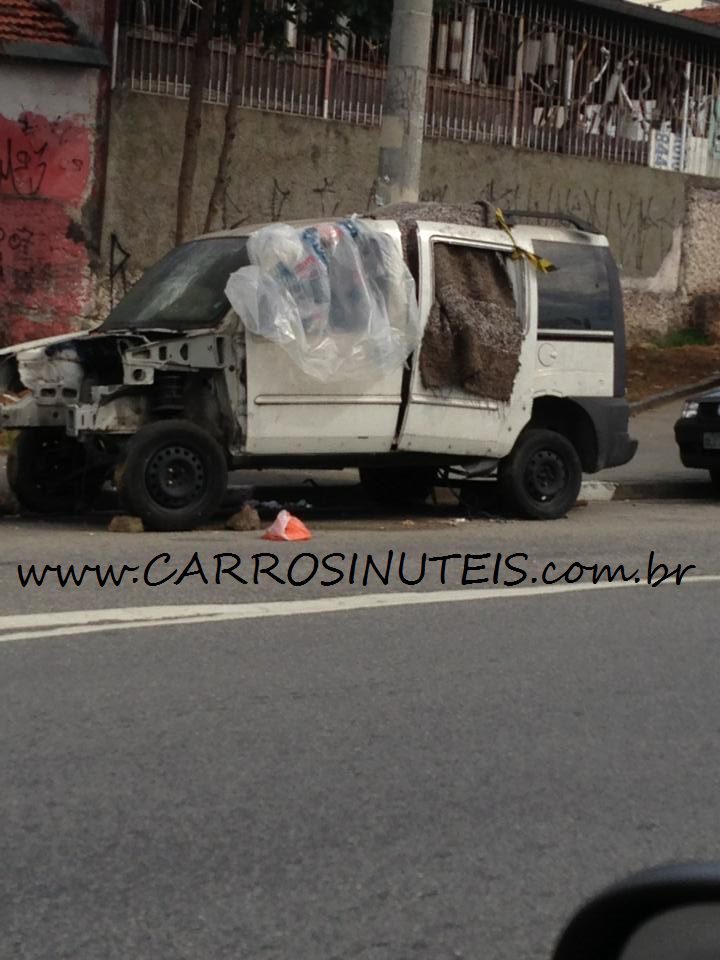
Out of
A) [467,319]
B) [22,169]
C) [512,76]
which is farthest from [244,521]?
[512,76]

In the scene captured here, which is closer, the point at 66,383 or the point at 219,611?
the point at 219,611

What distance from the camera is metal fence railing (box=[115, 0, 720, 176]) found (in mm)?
19047

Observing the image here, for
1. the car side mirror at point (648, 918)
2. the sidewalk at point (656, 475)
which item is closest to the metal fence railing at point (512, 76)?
the sidewalk at point (656, 475)

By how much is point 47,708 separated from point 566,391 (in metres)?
6.67

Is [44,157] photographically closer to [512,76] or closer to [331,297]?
[512,76]

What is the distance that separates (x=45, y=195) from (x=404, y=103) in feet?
17.0

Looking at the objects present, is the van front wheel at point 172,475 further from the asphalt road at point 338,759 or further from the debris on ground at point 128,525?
the asphalt road at point 338,759

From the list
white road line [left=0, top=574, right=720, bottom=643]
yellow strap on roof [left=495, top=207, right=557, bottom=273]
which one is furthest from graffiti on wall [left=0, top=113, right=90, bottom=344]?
white road line [left=0, top=574, right=720, bottom=643]

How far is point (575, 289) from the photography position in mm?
11805

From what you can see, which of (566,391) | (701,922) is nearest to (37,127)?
(566,391)

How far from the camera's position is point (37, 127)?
57.8 ft

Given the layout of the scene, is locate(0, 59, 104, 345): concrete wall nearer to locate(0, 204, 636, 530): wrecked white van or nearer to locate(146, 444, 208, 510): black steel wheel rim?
locate(0, 204, 636, 530): wrecked white van

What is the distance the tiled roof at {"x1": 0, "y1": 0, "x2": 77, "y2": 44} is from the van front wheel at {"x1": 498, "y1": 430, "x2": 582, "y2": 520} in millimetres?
8432

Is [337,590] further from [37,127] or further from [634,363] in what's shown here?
[634,363]
